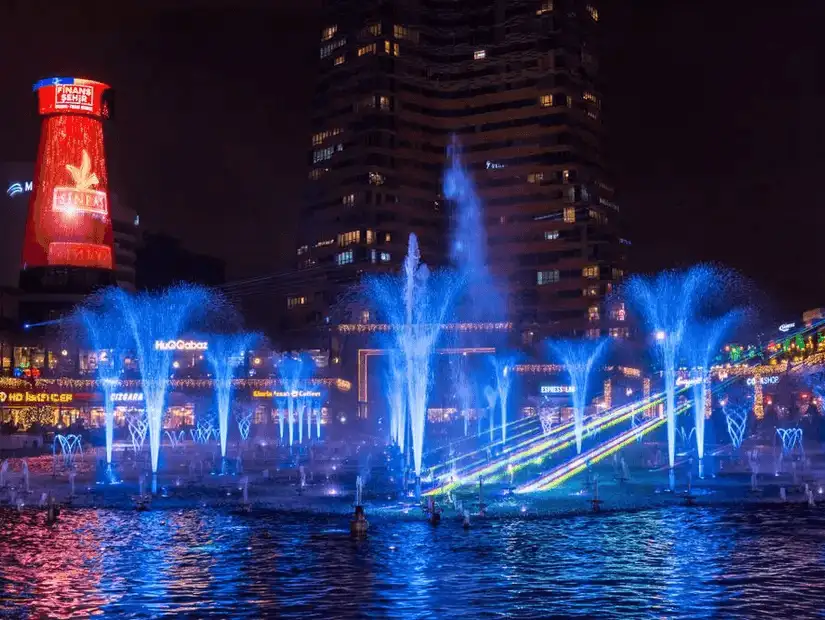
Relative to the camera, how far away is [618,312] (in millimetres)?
116625

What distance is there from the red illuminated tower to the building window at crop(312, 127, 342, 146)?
28.3m

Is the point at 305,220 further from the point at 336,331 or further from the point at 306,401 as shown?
the point at 306,401

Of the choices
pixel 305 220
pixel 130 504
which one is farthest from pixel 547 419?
pixel 130 504

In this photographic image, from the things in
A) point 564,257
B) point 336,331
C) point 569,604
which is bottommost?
point 569,604

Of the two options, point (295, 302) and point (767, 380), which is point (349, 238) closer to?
point (295, 302)

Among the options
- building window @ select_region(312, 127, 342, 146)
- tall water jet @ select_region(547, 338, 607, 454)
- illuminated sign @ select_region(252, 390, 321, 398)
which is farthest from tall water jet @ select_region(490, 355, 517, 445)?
building window @ select_region(312, 127, 342, 146)

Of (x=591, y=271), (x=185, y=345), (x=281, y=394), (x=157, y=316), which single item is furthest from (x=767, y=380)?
(x=157, y=316)

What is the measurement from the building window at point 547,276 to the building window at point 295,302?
27.7 m

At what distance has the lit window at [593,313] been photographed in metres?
116

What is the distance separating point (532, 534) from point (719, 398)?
268ft

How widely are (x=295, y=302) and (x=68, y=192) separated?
31.3 m

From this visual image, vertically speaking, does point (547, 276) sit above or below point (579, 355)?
above

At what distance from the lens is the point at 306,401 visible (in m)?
95.6

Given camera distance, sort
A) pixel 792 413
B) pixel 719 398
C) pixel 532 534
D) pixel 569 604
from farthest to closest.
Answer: pixel 719 398, pixel 792 413, pixel 532 534, pixel 569 604
